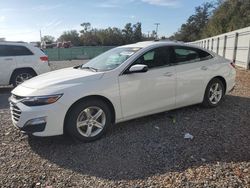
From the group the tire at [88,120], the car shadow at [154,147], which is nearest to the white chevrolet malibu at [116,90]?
the tire at [88,120]

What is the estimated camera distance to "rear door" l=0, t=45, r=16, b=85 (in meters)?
8.95

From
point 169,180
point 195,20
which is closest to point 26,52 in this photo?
point 169,180

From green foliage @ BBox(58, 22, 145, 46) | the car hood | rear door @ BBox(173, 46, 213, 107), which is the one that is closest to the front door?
rear door @ BBox(173, 46, 213, 107)

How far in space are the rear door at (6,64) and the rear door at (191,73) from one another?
6.27 meters

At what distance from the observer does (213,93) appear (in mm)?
5844

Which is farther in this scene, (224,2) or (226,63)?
(224,2)

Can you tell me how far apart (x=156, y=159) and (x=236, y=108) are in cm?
311

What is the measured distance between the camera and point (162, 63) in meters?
5.00

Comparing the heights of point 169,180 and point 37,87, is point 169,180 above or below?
below

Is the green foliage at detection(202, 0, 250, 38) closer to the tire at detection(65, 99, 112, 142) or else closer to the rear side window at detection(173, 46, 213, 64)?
the rear side window at detection(173, 46, 213, 64)

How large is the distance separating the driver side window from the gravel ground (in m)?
1.14

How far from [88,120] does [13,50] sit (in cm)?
631

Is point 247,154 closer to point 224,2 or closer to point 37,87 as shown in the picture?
point 37,87

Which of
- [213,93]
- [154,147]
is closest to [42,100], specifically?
[154,147]
